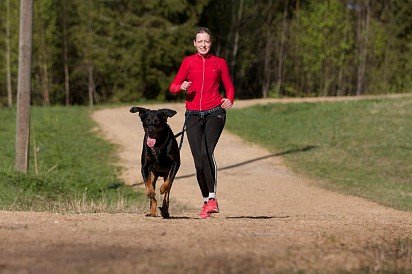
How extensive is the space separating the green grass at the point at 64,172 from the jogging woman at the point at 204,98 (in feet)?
6.66

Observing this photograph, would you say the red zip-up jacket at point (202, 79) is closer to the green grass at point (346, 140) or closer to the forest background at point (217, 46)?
the green grass at point (346, 140)

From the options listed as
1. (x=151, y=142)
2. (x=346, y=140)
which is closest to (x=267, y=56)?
(x=346, y=140)

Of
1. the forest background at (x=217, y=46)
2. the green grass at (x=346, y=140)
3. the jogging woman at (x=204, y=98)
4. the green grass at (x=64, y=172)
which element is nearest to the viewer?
the jogging woman at (x=204, y=98)

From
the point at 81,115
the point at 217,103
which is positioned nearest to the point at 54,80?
Answer: the point at 81,115

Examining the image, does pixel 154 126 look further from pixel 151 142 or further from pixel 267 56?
pixel 267 56

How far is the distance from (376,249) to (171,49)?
4469 centimetres

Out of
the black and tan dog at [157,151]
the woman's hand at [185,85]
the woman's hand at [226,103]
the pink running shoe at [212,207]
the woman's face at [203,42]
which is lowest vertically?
the pink running shoe at [212,207]

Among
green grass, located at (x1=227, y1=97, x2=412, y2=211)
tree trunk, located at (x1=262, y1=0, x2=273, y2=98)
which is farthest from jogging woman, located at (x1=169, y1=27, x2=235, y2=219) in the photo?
tree trunk, located at (x1=262, y1=0, x2=273, y2=98)

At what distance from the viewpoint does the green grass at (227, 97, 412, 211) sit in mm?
18719

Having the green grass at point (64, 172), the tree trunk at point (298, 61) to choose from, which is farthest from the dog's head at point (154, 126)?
the tree trunk at point (298, 61)

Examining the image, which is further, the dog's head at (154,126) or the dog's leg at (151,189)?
the dog's leg at (151,189)

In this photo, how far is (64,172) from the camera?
18891 millimetres

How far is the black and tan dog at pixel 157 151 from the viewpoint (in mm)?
8773

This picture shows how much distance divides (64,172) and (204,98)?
1043cm
